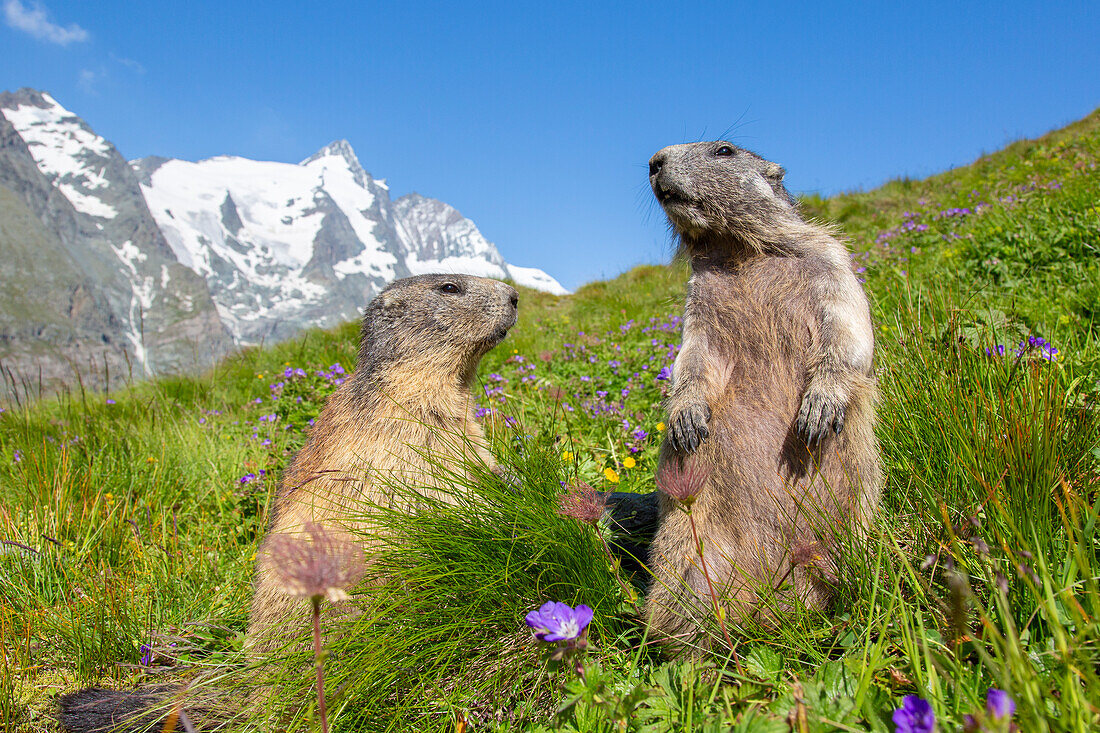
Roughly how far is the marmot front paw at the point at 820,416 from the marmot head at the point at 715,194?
0.92 metres

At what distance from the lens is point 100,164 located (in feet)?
601

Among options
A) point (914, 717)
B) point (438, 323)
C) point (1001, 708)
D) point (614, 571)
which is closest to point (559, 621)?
point (614, 571)

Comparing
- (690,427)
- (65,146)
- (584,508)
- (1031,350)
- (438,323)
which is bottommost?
(584,508)

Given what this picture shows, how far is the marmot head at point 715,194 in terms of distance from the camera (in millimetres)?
2811

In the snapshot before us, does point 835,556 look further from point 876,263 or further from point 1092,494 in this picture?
point 876,263

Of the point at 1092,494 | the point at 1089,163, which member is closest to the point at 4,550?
the point at 1092,494

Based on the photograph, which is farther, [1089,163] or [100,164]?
[100,164]

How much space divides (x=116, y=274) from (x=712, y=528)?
20265cm

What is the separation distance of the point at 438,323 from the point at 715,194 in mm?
2037

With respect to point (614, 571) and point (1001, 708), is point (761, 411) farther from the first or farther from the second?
point (1001, 708)

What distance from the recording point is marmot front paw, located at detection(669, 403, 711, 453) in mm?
2400

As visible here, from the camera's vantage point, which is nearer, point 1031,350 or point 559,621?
point 559,621

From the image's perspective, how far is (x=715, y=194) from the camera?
2836mm

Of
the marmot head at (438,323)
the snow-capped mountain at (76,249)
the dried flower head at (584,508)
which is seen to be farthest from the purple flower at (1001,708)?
the snow-capped mountain at (76,249)
